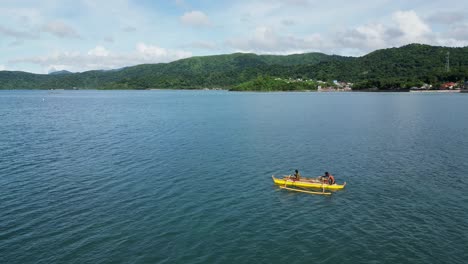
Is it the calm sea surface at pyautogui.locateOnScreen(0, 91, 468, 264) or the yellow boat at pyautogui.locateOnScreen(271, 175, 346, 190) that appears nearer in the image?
the calm sea surface at pyautogui.locateOnScreen(0, 91, 468, 264)

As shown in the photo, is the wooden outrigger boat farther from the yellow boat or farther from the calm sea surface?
the calm sea surface

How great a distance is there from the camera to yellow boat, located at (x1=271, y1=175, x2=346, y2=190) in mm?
44000

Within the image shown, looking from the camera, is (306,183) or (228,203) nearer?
(228,203)

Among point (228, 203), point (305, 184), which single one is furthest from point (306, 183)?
point (228, 203)

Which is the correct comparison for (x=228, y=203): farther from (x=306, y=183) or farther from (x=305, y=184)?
(x=306, y=183)

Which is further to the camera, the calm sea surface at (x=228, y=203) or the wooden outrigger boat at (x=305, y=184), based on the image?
the wooden outrigger boat at (x=305, y=184)

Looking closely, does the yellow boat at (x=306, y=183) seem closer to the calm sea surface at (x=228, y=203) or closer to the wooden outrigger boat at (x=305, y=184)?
the wooden outrigger boat at (x=305, y=184)

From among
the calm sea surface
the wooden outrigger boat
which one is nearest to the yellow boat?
the wooden outrigger boat

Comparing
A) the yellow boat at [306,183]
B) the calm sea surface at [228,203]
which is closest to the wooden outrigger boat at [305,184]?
the yellow boat at [306,183]

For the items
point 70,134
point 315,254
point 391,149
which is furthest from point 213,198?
point 70,134

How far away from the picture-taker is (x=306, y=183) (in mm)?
44906

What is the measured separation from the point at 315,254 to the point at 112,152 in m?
48.4

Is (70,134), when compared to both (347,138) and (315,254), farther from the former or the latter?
(315,254)

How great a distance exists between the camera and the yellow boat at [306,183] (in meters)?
44.0
